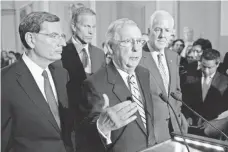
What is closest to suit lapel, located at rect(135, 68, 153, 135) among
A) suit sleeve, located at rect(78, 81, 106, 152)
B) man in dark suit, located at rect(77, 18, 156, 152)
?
man in dark suit, located at rect(77, 18, 156, 152)

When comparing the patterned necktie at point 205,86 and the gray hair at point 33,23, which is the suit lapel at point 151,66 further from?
the gray hair at point 33,23

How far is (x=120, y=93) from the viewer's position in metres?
1.30

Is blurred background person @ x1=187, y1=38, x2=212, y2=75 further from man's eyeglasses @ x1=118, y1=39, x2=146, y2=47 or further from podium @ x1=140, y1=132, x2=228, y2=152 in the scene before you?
podium @ x1=140, y1=132, x2=228, y2=152

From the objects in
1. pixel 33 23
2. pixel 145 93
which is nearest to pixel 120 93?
pixel 145 93

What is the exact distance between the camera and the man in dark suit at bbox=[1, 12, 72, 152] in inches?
42.9

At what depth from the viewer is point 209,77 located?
68.6 inches

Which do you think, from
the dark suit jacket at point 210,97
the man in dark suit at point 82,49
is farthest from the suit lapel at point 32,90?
the dark suit jacket at point 210,97

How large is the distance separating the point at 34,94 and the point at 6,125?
16 cm

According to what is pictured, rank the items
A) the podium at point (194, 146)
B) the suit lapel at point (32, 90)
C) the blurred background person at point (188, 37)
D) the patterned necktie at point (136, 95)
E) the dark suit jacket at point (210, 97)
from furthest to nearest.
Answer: the blurred background person at point (188, 37) < the dark suit jacket at point (210, 97) < the patterned necktie at point (136, 95) < the suit lapel at point (32, 90) < the podium at point (194, 146)

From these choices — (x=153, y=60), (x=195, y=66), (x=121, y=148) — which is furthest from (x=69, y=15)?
(x=195, y=66)

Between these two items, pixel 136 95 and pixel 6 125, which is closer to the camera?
pixel 6 125

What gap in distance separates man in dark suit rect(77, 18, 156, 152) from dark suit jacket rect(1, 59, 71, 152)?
0.58ft

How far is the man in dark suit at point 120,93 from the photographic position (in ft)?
4.04

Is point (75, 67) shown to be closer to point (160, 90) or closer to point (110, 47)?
point (110, 47)
